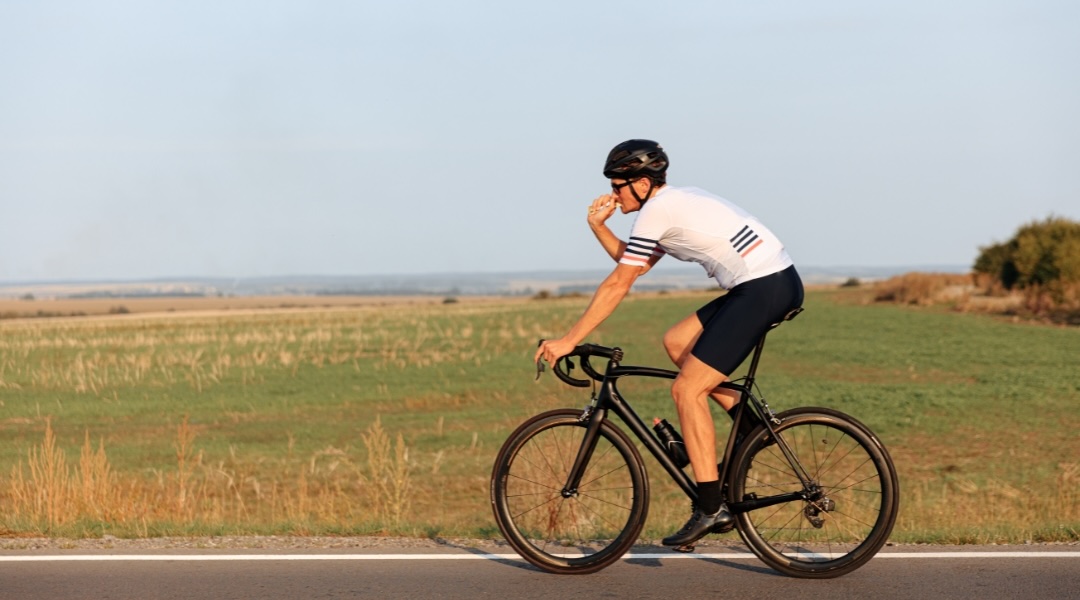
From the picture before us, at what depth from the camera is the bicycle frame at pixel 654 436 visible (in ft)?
22.0

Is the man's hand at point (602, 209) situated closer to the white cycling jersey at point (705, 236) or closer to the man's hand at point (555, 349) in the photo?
the white cycling jersey at point (705, 236)

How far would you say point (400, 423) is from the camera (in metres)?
24.4

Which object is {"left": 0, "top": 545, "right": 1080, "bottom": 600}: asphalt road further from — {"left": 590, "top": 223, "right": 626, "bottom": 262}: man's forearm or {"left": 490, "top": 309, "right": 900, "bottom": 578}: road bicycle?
{"left": 590, "top": 223, "right": 626, "bottom": 262}: man's forearm

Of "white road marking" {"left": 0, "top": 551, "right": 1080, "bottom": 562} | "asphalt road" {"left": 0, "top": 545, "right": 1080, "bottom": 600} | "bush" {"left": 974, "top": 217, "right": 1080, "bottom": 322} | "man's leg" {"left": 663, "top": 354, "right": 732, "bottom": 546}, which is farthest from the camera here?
"bush" {"left": 974, "top": 217, "right": 1080, "bottom": 322}

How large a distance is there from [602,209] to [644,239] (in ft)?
1.83

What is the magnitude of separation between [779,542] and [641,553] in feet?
2.59

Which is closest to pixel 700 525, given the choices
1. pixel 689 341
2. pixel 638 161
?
pixel 689 341

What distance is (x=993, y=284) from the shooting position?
7812cm

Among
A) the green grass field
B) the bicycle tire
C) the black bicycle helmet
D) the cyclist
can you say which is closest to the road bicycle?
the bicycle tire

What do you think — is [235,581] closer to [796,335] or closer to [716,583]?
[716,583]

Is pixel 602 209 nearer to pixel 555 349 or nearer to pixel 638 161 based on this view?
pixel 638 161

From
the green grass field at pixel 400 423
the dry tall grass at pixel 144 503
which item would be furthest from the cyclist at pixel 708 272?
the dry tall grass at pixel 144 503

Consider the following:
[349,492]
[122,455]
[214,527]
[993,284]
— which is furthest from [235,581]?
[993,284]

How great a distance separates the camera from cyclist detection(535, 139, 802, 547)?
6.54 metres
